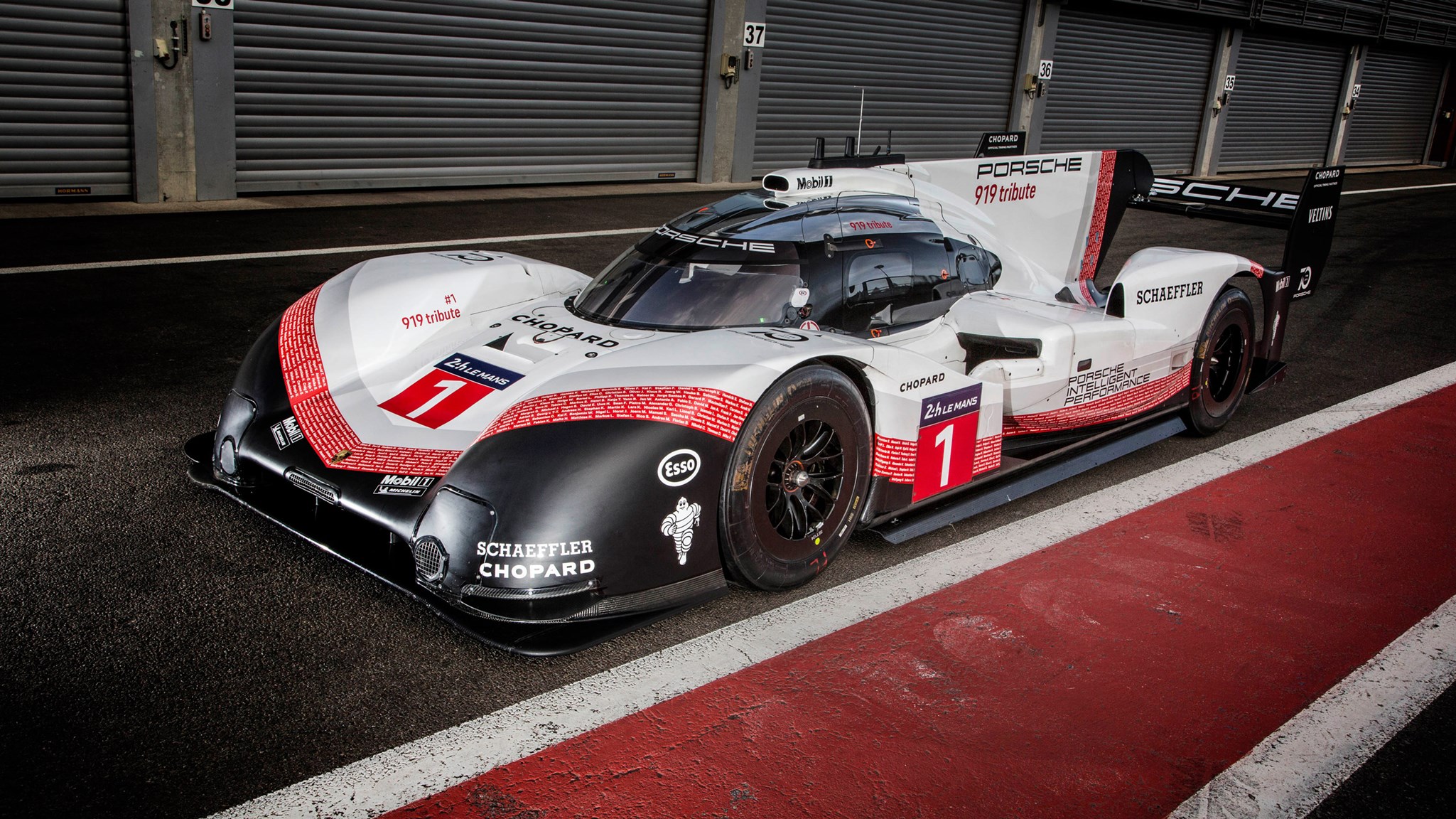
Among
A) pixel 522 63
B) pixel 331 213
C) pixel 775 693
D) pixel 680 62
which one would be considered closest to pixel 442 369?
pixel 775 693

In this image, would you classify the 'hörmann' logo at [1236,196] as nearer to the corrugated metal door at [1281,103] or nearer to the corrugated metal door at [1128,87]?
the corrugated metal door at [1128,87]

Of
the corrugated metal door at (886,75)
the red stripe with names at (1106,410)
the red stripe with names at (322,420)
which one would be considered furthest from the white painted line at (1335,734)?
the corrugated metal door at (886,75)

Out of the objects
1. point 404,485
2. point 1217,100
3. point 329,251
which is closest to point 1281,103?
point 1217,100

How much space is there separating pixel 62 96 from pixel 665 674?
31.7 ft

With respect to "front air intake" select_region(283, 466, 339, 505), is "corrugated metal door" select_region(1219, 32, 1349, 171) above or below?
above

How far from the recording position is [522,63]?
12805 mm

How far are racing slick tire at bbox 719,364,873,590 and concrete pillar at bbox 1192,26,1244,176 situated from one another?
21.5 meters

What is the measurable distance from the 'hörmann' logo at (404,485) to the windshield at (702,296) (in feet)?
3.62

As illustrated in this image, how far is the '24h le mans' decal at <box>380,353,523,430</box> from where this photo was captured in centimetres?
360

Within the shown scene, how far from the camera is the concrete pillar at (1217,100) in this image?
71.2ft

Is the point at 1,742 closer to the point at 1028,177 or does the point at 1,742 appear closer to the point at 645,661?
the point at 645,661

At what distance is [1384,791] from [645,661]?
189 centimetres

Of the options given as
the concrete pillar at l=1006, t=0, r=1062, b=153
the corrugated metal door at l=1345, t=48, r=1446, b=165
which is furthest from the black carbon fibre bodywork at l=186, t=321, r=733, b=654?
the corrugated metal door at l=1345, t=48, r=1446, b=165

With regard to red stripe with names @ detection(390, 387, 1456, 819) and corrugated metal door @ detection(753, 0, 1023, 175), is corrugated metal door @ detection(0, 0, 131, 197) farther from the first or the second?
red stripe with names @ detection(390, 387, 1456, 819)
